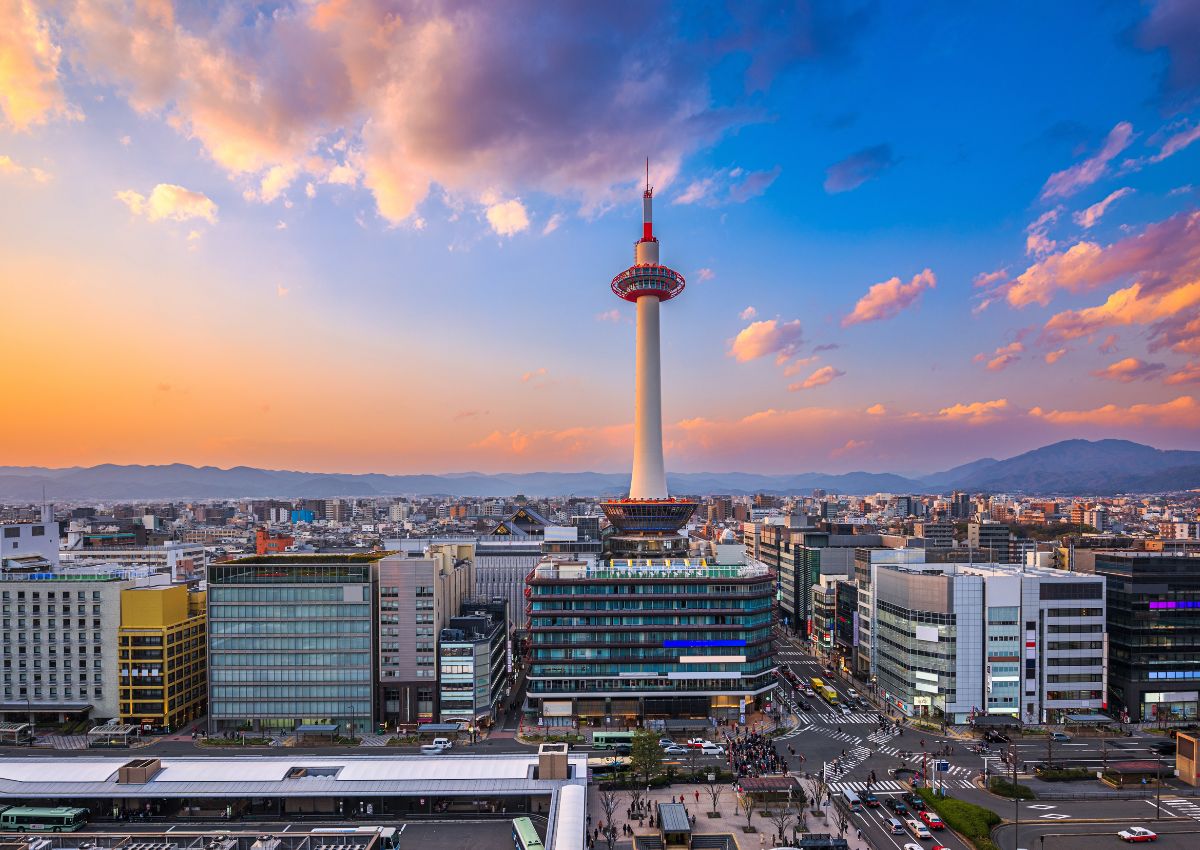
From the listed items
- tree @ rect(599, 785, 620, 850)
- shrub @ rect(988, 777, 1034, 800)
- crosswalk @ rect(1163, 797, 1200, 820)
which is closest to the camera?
tree @ rect(599, 785, 620, 850)

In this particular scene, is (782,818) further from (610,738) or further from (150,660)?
(150,660)

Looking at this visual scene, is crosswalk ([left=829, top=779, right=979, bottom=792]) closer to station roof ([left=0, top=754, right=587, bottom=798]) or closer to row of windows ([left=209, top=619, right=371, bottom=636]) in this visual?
station roof ([left=0, top=754, right=587, bottom=798])

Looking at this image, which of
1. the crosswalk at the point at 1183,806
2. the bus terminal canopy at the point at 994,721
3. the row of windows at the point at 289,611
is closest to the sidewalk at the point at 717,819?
the crosswalk at the point at 1183,806

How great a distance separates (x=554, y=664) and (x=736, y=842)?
36.7 meters

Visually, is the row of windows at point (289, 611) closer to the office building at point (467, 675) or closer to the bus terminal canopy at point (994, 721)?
the office building at point (467, 675)

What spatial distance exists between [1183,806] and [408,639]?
70.6 metres

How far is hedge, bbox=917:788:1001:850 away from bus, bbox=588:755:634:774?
2438 centimetres

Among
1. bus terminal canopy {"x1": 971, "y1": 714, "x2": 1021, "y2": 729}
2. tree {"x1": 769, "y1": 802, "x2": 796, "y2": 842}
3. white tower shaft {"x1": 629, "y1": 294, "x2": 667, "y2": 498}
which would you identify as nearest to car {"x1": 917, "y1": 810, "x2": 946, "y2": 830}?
tree {"x1": 769, "y1": 802, "x2": 796, "y2": 842}

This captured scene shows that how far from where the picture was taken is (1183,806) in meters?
63.4

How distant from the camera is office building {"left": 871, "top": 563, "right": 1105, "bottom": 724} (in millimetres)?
86625

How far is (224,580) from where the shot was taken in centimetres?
8606

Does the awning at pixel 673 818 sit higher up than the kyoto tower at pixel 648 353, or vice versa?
the kyoto tower at pixel 648 353

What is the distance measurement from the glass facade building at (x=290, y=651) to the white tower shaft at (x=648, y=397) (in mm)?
52953

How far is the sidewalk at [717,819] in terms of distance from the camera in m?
57.1
